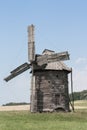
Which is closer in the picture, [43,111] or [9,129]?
[9,129]

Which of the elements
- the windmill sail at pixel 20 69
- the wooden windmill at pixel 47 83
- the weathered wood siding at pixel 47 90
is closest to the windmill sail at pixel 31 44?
the wooden windmill at pixel 47 83

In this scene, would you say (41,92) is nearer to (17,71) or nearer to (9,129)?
(17,71)

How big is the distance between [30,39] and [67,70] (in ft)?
17.6

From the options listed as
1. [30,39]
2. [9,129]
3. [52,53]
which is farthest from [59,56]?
[9,129]

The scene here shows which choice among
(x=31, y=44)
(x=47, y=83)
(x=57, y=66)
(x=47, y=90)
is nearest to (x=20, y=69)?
(x=31, y=44)

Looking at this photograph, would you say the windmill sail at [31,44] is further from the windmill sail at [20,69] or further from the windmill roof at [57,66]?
the windmill roof at [57,66]

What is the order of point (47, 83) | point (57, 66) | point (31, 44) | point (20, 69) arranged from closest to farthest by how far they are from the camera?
1. point (47, 83)
2. point (57, 66)
3. point (20, 69)
4. point (31, 44)

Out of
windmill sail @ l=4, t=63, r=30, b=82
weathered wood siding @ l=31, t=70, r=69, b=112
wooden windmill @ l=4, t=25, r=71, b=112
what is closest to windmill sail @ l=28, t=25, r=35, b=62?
wooden windmill @ l=4, t=25, r=71, b=112

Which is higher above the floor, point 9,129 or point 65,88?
point 65,88

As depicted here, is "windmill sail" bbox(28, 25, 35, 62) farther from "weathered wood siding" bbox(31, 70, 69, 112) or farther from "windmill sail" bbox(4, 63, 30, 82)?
"weathered wood siding" bbox(31, 70, 69, 112)

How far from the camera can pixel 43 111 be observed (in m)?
40.1

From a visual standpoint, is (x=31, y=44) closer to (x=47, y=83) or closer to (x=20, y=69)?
(x=20, y=69)

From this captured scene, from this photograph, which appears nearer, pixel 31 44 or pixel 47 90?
pixel 47 90

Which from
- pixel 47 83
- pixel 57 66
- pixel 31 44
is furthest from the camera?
pixel 31 44
